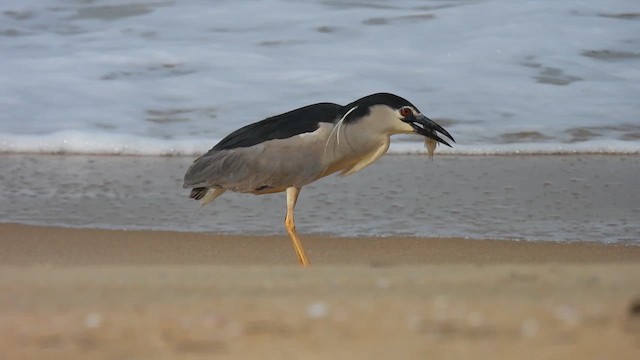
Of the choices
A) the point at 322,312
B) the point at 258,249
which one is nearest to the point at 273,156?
the point at 258,249

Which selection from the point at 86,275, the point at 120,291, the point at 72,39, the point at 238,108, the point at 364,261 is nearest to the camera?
the point at 120,291

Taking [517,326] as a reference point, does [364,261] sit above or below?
below

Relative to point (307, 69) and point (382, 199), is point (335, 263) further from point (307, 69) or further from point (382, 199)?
point (307, 69)

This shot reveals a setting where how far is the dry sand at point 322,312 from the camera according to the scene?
9.04 feet

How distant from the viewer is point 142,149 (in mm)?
7730

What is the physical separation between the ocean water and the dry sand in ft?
13.2

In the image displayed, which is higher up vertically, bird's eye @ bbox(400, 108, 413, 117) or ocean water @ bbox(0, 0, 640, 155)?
bird's eye @ bbox(400, 108, 413, 117)

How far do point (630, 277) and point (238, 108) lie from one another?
5.48 metres

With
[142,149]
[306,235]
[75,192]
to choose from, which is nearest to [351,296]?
[306,235]

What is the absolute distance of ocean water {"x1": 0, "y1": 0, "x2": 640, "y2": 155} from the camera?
26.3 feet

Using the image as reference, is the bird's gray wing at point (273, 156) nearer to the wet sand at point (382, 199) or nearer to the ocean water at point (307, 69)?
the wet sand at point (382, 199)

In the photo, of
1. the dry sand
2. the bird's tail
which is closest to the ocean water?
the bird's tail

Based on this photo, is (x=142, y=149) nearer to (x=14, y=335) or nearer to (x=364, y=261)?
(x=364, y=261)

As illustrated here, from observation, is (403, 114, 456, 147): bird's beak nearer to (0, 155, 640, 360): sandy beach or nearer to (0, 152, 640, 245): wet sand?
(0, 155, 640, 360): sandy beach
